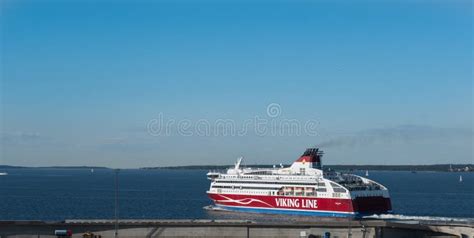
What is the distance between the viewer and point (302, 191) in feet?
264

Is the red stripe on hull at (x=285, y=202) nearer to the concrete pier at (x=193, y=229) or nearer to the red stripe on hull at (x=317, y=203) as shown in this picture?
the red stripe on hull at (x=317, y=203)

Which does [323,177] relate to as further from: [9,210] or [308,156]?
[9,210]

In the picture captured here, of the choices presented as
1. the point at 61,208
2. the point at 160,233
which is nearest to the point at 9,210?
the point at 61,208

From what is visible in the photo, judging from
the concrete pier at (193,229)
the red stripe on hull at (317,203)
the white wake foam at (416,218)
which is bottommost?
the white wake foam at (416,218)

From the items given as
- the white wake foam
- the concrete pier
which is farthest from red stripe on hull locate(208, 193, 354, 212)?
the concrete pier

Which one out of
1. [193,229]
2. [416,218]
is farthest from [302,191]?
[193,229]

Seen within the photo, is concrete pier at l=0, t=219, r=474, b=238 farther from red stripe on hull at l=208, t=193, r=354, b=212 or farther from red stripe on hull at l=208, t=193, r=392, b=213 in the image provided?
red stripe on hull at l=208, t=193, r=354, b=212

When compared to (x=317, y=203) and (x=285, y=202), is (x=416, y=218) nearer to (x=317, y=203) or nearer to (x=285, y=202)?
(x=317, y=203)

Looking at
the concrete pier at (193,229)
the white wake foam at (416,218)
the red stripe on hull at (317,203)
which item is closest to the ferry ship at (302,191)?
the red stripe on hull at (317,203)

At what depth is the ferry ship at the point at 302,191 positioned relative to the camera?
77088 mm

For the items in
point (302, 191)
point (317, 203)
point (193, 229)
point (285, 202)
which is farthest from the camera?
point (285, 202)

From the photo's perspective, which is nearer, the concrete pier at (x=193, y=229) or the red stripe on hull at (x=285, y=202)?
the concrete pier at (x=193, y=229)

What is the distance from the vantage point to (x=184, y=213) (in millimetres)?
80938

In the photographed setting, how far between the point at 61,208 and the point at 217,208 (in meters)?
17.2
